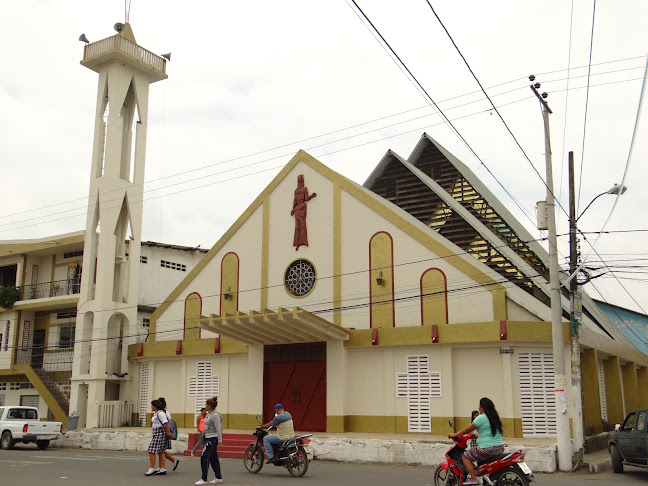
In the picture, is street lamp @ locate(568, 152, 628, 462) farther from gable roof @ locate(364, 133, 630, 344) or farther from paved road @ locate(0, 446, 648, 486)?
gable roof @ locate(364, 133, 630, 344)

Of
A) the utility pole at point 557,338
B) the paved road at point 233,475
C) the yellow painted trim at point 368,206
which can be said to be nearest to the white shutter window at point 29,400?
the yellow painted trim at point 368,206

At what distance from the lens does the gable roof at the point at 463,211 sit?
26.0 metres

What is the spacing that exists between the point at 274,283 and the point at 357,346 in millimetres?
4512

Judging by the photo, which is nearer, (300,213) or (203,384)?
(300,213)

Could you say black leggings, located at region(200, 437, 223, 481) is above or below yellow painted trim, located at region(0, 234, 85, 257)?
below

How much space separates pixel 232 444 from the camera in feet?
69.8

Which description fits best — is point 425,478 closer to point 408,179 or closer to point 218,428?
point 218,428

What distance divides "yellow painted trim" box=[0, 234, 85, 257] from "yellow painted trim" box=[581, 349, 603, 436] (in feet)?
75.7

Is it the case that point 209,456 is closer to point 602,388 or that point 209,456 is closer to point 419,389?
point 419,389

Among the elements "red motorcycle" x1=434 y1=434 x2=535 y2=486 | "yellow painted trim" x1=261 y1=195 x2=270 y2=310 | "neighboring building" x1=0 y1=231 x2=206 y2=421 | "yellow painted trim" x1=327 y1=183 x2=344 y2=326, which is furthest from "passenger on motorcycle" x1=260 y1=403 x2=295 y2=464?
"neighboring building" x1=0 y1=231 x2=206 y2=421

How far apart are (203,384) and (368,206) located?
9402mm

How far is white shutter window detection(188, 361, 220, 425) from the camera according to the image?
26125 millimetres

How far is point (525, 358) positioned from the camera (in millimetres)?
20688

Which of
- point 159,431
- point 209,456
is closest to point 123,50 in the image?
point 159,431
